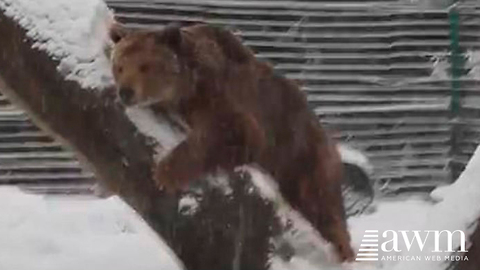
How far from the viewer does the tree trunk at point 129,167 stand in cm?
115

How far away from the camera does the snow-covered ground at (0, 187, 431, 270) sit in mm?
1569

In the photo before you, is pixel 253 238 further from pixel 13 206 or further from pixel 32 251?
pixel 13 206

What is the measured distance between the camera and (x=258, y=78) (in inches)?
54.4

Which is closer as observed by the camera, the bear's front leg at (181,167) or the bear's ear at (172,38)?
the bear's front leg at (181,167)

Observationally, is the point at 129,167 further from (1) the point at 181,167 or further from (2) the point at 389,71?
(2) the point at 389,71

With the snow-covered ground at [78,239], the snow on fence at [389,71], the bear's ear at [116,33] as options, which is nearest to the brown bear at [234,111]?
the bear's ear at [116,33]

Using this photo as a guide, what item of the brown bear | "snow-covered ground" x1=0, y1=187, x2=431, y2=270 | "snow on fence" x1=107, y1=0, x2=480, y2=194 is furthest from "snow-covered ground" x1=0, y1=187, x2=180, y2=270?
"snow on fence" x1=107, y1=0, x2=480, y2=194

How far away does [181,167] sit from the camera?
1.14 meters

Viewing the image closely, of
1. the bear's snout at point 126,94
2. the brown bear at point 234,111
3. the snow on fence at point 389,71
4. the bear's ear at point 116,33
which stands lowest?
the snow on fence at point 389,71

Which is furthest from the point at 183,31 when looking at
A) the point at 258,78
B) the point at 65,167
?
the point at 65,167

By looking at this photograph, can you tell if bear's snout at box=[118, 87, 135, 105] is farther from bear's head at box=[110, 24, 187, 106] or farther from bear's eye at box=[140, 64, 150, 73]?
bear's eye at box=[140, 64, 150, 73]

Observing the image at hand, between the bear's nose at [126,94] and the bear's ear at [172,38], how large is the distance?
0.56ft

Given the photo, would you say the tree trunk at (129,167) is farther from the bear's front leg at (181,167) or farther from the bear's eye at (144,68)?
the bear's eye at (144,68)

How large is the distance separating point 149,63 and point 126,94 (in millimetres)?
174
